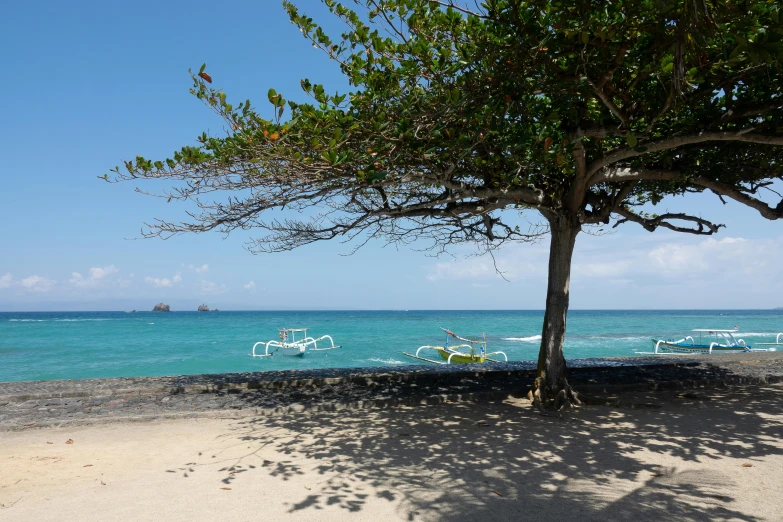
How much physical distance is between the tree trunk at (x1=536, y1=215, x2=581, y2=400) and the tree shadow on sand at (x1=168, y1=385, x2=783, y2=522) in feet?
1.86

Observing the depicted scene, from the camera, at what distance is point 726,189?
7645mm

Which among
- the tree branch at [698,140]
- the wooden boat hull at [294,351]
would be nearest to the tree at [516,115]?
the tree branch at [698,140]

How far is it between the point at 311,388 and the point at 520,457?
4.58 meters

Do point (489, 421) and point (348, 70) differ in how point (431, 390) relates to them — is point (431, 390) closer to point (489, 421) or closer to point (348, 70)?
point (489, 421)

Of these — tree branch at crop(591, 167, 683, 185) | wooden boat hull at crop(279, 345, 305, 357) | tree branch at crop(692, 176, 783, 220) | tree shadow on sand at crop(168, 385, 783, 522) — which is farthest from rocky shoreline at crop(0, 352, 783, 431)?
wooden boat hull at crop(279, 345, 305, 357)

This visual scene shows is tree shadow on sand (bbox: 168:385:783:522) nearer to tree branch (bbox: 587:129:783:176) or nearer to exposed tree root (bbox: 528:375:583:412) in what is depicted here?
exposed tree root (bbox: 528:375:583:412)

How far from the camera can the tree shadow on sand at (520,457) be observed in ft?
13.2

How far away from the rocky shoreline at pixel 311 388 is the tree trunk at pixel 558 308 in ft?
2.54

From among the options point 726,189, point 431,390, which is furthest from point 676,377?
point 431,390

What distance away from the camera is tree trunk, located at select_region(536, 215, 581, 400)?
7754 millimetres

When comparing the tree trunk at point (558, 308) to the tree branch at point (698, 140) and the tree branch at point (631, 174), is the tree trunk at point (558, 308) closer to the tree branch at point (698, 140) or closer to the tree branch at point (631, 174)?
the tree branch at point (631, 174)

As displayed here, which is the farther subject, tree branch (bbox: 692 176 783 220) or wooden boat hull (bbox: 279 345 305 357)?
wooden boat hull (bbox: 279 345 305 357)

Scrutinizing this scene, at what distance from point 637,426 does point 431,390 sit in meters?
3.21

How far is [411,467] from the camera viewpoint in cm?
496
